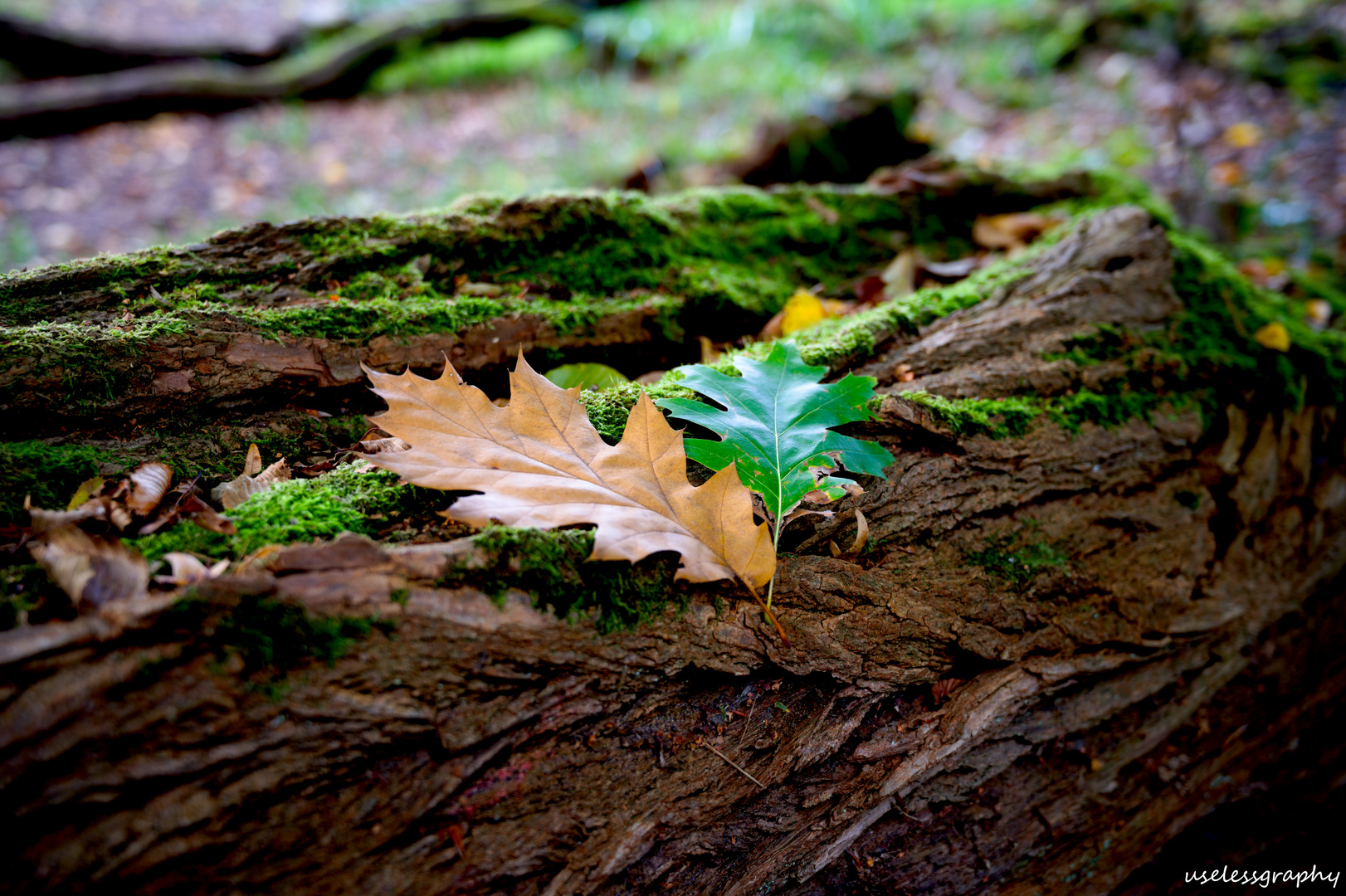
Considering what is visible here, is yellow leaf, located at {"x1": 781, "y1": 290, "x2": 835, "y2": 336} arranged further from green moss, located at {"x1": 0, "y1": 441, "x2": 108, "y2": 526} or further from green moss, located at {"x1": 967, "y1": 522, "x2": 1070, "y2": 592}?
green moss, located at {"x1": 0, "y1": 441, "x2": 108, "y2": 526}

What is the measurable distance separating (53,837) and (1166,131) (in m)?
7.86

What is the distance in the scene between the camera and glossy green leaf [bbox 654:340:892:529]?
1.38m

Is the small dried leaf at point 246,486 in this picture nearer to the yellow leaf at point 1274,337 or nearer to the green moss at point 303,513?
the green moss at point 303,513

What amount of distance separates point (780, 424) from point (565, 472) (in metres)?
0.48

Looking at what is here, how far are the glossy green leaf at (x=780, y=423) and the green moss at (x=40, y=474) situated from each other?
1195mm

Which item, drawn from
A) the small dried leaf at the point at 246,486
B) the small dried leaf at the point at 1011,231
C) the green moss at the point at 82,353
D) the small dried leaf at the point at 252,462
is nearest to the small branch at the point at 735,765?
the small dried leaf at the point at 246,486

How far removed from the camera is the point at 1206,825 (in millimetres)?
2059

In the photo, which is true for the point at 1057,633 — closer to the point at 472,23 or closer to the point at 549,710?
the point at 549,710

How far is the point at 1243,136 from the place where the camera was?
5730mm

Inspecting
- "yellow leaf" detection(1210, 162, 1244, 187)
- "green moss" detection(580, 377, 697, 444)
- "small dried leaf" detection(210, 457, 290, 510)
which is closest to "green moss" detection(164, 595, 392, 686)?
"small dried leaf" detection(210, 457, 290, 510)

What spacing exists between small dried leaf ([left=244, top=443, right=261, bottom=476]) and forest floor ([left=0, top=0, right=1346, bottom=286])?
11.0 feet

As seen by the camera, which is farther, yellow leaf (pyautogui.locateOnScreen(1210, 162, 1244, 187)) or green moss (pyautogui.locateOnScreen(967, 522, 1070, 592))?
yellow leaf (pyautogui.locateOnScreen(1210, 162, 1244, 187))

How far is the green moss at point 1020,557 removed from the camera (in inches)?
65.7

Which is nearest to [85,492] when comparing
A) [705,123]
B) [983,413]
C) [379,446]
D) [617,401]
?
[379,446]
